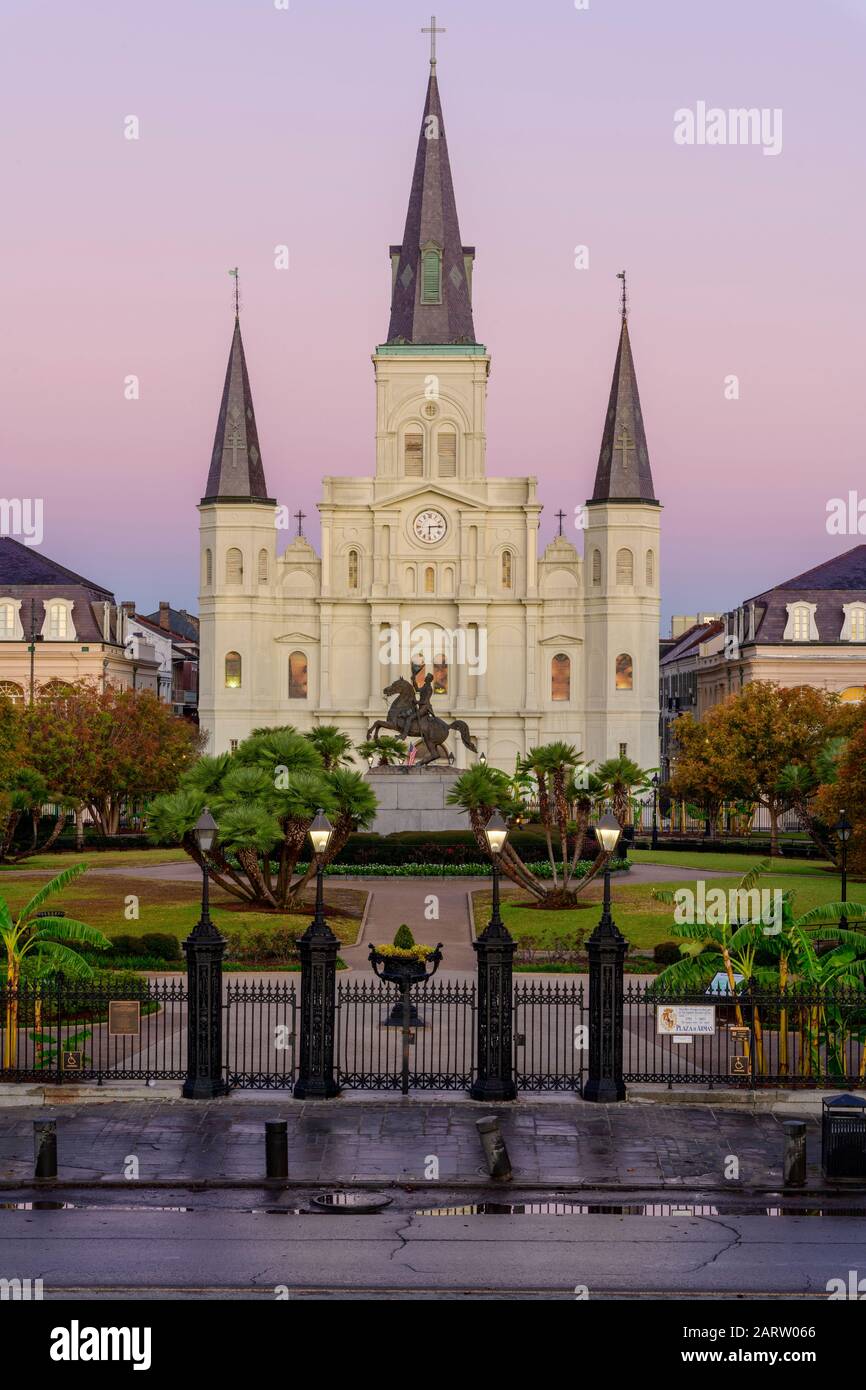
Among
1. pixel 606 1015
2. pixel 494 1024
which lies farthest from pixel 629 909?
pixel 494 1024

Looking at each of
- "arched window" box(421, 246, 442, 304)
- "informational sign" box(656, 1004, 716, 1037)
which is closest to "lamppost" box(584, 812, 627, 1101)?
"informational sign" box(656, 1004, 716, 1037)

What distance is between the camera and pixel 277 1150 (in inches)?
809

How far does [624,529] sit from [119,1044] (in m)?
78.7

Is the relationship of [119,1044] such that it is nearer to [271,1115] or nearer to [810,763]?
[271,1115]

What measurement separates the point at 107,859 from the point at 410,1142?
44113 mm

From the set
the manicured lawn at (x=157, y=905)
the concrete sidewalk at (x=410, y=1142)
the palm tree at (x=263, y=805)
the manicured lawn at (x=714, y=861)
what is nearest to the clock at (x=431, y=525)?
the manicured lawn at (x=714, y=861)

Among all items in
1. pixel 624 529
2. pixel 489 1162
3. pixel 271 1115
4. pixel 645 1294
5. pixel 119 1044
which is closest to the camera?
pixel 645 1294

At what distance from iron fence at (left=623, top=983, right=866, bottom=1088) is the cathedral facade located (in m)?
75.6

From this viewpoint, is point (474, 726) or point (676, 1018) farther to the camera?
point (474, 726)

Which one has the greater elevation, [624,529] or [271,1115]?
[624,529]

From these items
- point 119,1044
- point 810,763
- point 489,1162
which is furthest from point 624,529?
point 489,1162

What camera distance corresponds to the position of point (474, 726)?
342ft

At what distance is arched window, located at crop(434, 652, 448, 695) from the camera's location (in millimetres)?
105250

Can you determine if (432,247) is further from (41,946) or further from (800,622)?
(41,946)
